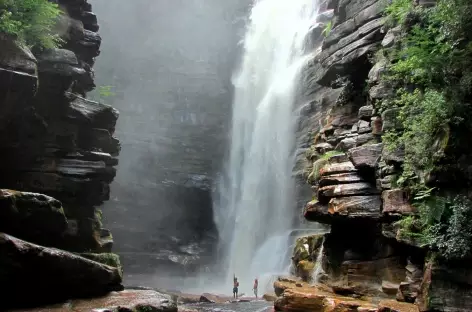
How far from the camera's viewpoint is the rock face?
1123 cm

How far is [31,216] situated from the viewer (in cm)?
1186

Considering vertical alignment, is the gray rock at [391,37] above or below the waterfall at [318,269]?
above

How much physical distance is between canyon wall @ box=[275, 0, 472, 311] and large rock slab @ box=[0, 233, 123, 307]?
657 centimetres

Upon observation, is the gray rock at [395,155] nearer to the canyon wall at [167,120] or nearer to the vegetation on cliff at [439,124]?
the vegetation on cliff at [439,124]

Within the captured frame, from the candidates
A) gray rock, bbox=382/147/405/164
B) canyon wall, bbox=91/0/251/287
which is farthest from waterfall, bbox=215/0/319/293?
gray rock, bbox=382/147/405/164

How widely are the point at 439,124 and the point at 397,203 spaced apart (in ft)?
9.41

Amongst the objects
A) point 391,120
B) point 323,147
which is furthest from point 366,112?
point 323,147

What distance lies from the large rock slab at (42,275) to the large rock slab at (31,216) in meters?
1.06

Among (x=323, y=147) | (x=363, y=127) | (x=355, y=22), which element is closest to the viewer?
(x=363, y=127)

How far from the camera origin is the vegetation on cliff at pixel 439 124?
35.6 feet

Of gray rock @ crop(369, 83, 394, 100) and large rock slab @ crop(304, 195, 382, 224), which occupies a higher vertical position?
gray rock @ crop(369, 83, 394, 100)

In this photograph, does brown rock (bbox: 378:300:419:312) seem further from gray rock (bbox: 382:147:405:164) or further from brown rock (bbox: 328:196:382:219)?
gray rock (bbox: 382:147:405:164)

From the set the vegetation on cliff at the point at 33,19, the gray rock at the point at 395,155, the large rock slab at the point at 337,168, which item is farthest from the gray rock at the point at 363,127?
the vegetation on cliff at the point at 33,19

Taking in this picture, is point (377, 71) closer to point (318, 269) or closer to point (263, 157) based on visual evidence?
point (318, 269)
